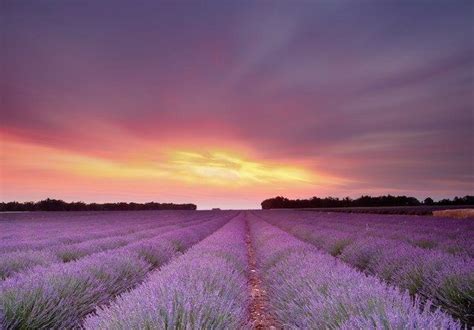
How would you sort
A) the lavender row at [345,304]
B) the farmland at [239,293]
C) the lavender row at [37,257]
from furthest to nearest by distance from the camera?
the lavender row at [37,257] → the farmland at [239,293] → the lavender row at [345,304]

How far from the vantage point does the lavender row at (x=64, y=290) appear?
341cm

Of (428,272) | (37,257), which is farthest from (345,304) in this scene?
(37,257)

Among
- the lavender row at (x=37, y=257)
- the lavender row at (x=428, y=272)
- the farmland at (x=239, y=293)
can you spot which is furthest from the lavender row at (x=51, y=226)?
the lavender row at (x=428, y=272)

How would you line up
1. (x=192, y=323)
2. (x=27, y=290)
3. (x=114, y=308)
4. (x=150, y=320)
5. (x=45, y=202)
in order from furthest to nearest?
(x=45, y=202)
(x=27, y=290)
(x=114, y=308)
(x=192, y=323)
(x=150, y=320)

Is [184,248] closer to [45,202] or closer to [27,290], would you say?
[27,290]

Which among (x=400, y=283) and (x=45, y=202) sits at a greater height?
(x=45, y=202)

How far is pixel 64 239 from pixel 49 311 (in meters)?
8.59

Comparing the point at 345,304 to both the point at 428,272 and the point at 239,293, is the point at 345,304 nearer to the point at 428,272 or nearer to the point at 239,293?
the point at 239,293

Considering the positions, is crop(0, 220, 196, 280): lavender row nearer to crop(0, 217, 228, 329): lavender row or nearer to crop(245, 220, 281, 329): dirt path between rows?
crop(0, 217, 228, 329): lavender row

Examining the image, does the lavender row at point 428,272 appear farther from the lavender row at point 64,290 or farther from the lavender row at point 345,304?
the lavender row at point 64,290

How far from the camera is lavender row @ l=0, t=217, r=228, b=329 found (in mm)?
3408

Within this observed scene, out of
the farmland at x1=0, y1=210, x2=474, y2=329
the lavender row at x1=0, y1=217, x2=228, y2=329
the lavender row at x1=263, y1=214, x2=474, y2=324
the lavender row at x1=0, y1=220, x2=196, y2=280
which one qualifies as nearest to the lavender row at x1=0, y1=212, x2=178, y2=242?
the lavender row at x1=0, y1=220, x2=196, y2=280

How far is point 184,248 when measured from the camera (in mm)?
10586

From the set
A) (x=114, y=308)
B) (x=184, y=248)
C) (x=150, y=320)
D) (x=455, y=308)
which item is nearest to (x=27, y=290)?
(x=114, y=308)
